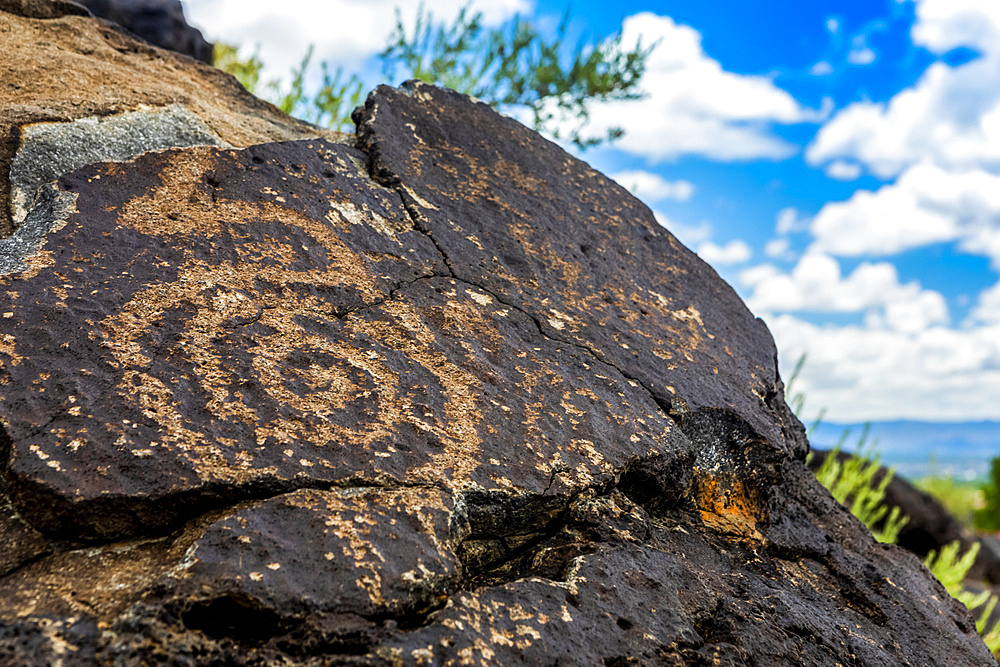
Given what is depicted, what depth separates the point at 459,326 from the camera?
1.97 m

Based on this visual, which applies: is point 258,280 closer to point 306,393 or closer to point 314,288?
point 314,288

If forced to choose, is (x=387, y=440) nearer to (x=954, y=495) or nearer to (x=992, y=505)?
(x=992, y=505)

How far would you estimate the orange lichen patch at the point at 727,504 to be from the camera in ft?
6.72

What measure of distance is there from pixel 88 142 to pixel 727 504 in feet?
6.72

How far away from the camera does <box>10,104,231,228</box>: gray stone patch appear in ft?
6.64

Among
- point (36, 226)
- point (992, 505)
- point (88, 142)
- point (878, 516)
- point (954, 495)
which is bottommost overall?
point (36, 226)

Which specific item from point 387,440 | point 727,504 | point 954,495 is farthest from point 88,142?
point 954,495

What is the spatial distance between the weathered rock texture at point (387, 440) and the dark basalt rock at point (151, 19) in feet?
8.61

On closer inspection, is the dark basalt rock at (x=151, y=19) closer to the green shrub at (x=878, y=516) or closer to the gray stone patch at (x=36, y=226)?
the gray stone patch at (x=36, y=226)

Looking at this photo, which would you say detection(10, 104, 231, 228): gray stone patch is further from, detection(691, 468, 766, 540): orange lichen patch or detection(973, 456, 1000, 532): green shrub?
detection(973, 456, 1000, 532): green shrub

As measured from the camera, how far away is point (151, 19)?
511 cm

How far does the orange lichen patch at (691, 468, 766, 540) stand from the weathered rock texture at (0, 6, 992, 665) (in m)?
0.01

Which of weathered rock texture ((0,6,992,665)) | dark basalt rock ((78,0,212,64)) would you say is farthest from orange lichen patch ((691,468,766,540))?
dark basalt rock ((78,0,212,64))

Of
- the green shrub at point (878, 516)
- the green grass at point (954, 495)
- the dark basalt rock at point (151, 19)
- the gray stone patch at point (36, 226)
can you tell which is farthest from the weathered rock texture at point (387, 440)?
the green grass at point (954, 495)
